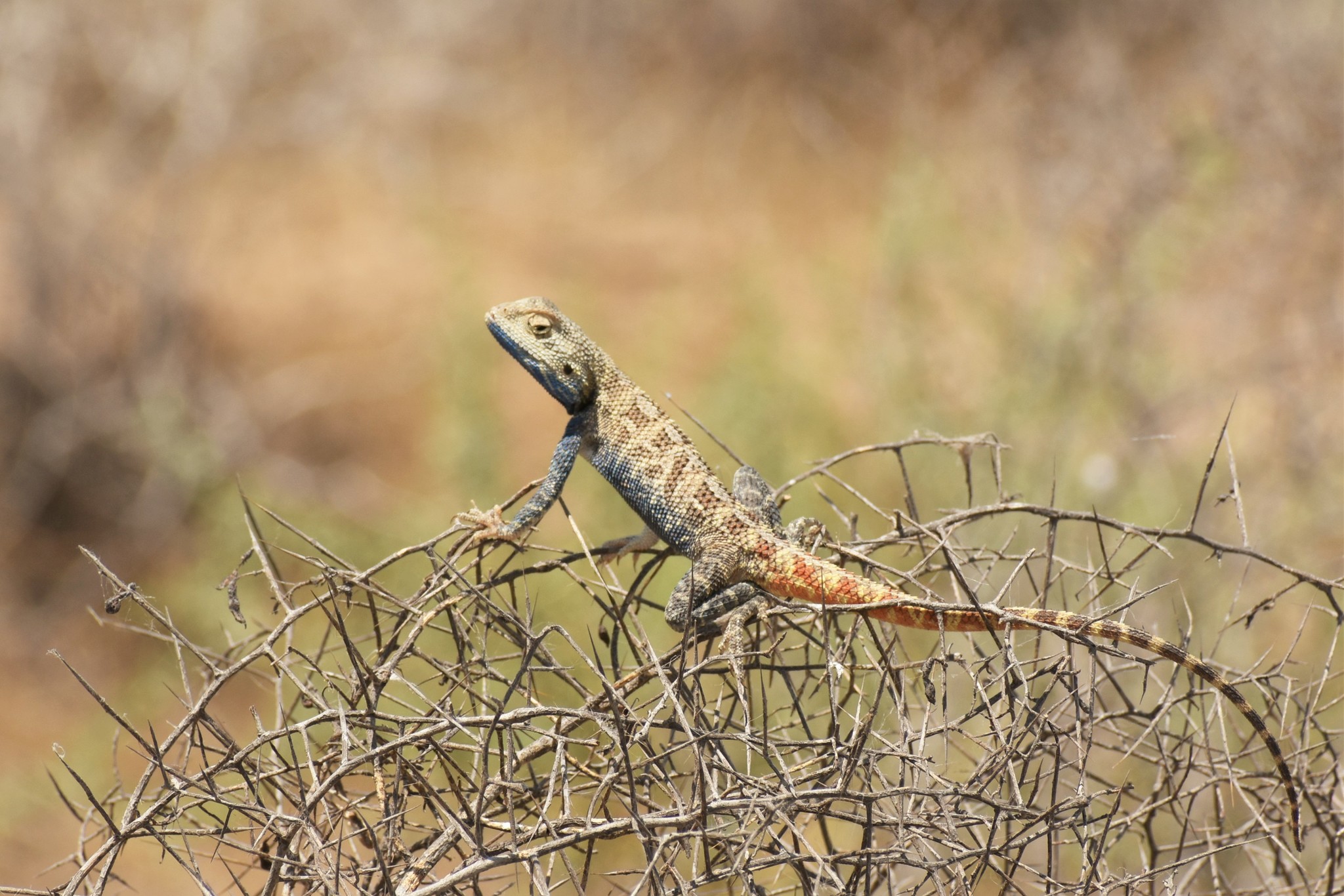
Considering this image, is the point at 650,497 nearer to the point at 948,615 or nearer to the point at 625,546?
the point at 625,546

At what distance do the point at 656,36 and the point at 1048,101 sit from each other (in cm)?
1069

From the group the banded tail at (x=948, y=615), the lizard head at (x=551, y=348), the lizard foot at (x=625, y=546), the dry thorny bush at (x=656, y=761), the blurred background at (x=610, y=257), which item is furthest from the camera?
the blurred background at (x=610, y=257)

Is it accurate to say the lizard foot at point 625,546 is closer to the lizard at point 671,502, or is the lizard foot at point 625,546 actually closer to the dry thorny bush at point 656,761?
the lizard at point 671,502

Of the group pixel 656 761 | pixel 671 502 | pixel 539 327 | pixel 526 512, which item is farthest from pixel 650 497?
pixel 656 761

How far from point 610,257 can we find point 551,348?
1575cm

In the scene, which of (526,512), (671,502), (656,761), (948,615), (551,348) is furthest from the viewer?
(551,348)

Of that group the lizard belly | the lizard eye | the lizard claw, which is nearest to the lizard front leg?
the lizard claw

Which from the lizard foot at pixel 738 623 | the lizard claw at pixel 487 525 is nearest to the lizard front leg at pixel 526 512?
the lizard claw at pixel 487 525

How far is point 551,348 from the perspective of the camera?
4.86 meters

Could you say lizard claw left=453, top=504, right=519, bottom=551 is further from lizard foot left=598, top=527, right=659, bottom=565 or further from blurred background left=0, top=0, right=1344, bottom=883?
blurred background left=0, top=0, right=1344, bottom=883

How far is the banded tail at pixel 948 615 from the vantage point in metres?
2.84

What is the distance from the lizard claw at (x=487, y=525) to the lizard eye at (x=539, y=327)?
995 millimetres

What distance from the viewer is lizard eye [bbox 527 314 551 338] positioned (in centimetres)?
488

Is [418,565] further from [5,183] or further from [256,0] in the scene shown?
[256,0]
